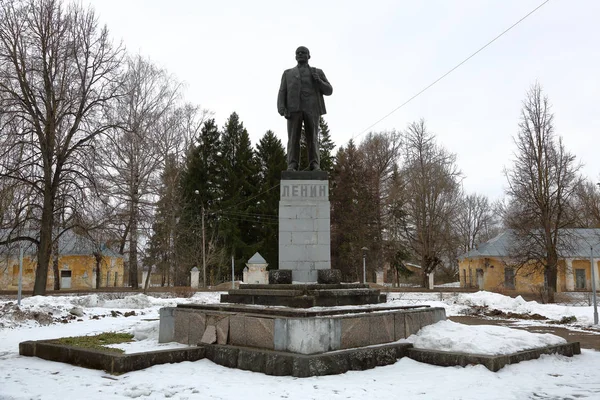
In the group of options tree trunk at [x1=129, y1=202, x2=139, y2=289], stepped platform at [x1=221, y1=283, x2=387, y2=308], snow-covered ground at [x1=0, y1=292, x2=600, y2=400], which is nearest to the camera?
snow-covered ground at [x1=0, y1=292, x2=600, y2=400]

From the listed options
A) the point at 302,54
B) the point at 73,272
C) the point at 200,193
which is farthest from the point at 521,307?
the point at 73,272

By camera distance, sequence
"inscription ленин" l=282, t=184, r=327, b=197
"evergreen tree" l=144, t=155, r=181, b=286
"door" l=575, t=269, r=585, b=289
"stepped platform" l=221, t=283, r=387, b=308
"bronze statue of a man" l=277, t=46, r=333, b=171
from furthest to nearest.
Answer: "door" l=575, t=269, r=585, b=289 < "evergreen tree" l=144, t=155, r=181, b=286 < "bronze statue of a man" l=277, t=46, r=333, b=171 < "inscription ленин" l=282, t=184, r=327, b=197 < "stepped platform" l=221, t=283, r=387, b=308

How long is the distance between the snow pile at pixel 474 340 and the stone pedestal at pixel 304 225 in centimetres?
224

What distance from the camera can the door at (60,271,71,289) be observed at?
36.9m

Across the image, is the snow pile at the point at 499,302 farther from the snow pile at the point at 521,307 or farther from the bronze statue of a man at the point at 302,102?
the bronze statue of a man at the point at 302,102

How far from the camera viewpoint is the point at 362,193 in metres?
39.1

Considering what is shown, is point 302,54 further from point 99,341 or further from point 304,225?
point 99,341

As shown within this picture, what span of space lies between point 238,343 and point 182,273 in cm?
2907

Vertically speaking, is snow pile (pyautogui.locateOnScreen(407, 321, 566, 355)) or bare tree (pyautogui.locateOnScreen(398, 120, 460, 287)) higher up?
bare tree (pyautogui.locateOnScreen(398, 120, 460, 287))

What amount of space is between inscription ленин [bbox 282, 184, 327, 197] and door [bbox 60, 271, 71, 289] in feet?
107

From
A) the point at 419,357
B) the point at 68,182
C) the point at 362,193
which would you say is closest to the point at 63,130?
the point at 68,182

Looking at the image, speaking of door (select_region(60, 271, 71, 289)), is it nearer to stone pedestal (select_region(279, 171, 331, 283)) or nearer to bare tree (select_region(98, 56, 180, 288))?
bare tree (select_region(98, 56, 180, 288))

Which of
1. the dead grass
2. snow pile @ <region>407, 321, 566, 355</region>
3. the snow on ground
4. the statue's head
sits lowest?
the snow on ground

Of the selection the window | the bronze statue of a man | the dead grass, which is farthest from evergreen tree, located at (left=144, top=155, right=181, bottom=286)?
the window
